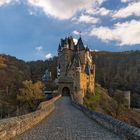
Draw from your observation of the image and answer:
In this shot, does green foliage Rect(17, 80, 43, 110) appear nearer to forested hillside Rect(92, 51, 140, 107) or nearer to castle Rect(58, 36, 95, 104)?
castle Rect(58, 36, 95, 104)

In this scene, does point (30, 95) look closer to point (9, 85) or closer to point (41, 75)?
point (9, 85)

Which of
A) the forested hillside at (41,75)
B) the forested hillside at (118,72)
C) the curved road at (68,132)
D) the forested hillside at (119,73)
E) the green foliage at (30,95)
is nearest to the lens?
the curved road at (68,132)

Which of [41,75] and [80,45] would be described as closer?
[80,45]

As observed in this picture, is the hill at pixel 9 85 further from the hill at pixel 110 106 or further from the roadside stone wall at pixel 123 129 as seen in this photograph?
the roadside stone wall at pixel 123 129


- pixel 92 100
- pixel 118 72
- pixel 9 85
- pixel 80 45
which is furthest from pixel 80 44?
pixel 118 72

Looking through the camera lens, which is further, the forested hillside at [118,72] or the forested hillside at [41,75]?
the forested hillside at [118,72]

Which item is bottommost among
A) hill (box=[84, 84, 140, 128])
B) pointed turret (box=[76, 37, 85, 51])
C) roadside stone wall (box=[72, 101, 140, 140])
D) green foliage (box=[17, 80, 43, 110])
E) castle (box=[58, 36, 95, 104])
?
hill (box=[84, 84, 140, 128])

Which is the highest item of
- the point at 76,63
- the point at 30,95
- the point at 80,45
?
the point at 80,45

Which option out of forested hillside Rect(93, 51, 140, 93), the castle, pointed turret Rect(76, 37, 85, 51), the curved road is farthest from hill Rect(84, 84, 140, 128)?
the curved road

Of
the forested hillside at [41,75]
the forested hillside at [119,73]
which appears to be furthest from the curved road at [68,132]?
the forested hillside at [119,73]

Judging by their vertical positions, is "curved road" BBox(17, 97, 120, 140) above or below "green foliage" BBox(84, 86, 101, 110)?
above

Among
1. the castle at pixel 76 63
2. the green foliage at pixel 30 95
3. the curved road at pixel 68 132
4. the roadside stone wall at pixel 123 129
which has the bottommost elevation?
the green foliage at pixel 30 95

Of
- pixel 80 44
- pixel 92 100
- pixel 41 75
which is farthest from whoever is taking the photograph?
pixel 41 75

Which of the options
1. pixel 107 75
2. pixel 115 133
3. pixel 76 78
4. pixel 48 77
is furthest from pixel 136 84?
pixel 115 133
